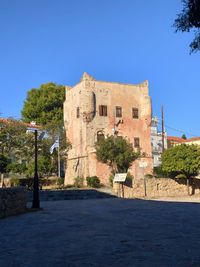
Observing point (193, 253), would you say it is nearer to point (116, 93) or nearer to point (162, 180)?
point (162, 180)

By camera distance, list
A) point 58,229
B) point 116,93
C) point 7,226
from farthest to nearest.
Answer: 1. point 116,93
2. point 7,226
3. point 58,229

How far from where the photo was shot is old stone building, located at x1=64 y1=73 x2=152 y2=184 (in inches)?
1700

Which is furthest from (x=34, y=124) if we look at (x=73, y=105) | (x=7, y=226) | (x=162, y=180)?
(x=7, y=226)

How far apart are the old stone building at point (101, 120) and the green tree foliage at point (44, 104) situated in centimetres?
727

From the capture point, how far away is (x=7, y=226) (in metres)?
13.1

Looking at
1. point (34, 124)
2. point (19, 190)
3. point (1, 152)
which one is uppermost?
point (34, 124)

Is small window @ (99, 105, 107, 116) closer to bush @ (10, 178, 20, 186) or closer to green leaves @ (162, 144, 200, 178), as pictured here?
green leaves @ (162, 144, 200, 178)

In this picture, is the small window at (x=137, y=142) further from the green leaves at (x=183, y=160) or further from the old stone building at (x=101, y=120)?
the green leaves at (x=183, y=160)

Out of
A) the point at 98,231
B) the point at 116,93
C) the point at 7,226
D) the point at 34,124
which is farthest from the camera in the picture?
the point at 34,124

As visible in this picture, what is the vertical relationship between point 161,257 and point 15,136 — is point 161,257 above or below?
below

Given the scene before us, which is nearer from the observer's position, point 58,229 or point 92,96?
point 58,229

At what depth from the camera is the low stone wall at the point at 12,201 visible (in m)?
16.4

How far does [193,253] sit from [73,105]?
130 feet

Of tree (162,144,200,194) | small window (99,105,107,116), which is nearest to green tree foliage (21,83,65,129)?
small window (99,105,107,116)
